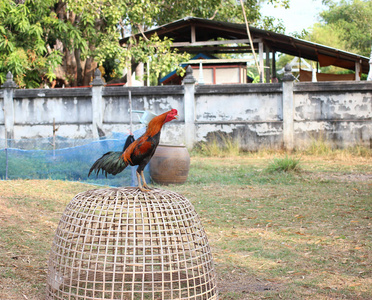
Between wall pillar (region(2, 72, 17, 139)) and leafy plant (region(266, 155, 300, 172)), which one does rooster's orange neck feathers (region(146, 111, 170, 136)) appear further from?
wall pillar (region(2, 72, 17, 139))

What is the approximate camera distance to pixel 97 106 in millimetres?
14633

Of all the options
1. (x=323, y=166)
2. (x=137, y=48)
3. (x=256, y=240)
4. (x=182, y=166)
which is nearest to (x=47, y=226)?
(x=256, y=240)

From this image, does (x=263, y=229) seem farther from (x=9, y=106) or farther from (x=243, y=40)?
(x=243, y=40)

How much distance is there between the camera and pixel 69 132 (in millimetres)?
14898

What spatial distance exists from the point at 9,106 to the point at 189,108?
5.87 m

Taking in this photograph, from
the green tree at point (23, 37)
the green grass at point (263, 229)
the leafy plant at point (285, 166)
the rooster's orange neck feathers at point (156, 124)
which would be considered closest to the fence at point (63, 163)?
the green grass at point (263, 229)

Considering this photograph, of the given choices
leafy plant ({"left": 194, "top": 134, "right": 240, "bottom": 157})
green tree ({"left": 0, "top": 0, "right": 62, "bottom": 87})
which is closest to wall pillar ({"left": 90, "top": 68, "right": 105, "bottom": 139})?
green tree ({"left": 0, "top": 0, "right": 62, "bottom": 87})

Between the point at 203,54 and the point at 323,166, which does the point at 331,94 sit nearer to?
the point at 323,166

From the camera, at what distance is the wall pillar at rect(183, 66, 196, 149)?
47.0 feet

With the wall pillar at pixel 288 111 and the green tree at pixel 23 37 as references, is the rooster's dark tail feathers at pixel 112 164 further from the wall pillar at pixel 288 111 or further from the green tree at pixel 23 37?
the green tree at pixel 23 37

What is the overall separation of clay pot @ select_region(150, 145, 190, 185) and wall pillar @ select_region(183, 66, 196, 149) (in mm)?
4648

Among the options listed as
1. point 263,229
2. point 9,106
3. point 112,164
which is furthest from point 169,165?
point 9,106

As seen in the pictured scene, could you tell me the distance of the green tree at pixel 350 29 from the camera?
3941cm

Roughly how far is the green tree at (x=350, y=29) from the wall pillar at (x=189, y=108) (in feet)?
92.3
